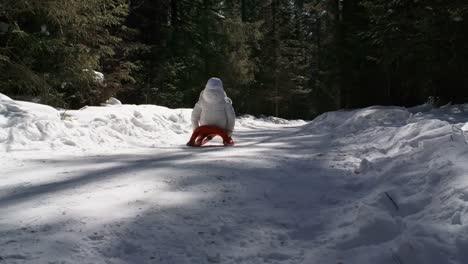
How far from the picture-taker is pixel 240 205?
3664mm

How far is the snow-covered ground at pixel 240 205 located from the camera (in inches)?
103

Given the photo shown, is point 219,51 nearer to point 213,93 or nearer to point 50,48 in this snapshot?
point 50,48

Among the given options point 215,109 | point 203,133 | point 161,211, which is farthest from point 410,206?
point 215,109

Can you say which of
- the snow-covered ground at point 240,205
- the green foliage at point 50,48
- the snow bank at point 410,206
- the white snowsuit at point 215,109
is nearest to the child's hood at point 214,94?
the white snowsuit at point 215,109

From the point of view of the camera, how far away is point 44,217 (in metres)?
3.07

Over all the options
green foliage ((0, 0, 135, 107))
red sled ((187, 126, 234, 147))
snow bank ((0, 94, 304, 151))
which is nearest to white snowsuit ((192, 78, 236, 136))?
red sled ((187, 126, 234, 147))

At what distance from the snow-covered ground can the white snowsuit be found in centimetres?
241

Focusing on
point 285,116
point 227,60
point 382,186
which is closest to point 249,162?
point 382,186

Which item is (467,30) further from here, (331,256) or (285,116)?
(285,116)

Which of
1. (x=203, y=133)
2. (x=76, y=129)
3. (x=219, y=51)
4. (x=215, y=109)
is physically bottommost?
(x=203, y=133)

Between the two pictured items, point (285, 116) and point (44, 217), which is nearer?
point (44, 217)

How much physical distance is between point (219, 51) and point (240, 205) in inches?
949

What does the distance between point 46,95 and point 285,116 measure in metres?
36.6

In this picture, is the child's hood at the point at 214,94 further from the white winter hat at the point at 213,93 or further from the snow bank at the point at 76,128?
the snow bank at the point at 76,128
